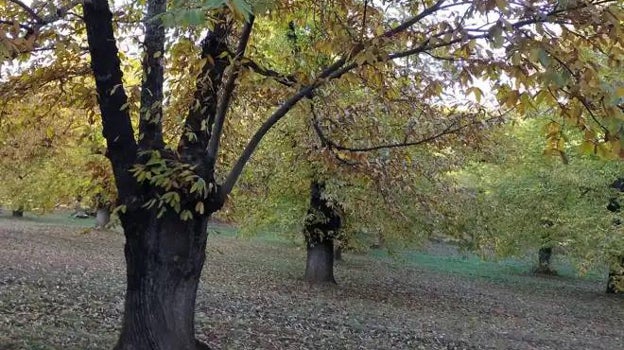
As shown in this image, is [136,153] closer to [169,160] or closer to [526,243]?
[169,160]

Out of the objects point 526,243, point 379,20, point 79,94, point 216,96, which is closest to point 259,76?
point 216,96

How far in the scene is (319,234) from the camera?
1672 cm

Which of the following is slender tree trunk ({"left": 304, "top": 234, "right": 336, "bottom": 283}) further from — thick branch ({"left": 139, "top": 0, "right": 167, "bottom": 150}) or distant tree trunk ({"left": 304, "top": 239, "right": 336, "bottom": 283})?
thick branch ({"left": 139, "top": 0, "right": 167, "bottom": 150})

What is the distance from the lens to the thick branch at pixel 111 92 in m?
4.94

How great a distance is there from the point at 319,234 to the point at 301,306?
3.91m

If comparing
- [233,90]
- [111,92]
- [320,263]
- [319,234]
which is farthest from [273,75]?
[320,263]

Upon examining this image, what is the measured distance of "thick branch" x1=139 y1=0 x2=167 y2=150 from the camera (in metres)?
5.29

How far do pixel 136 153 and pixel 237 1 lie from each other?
281 centimetres

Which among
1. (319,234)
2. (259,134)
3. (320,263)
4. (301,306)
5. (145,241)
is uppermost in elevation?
(259,134)

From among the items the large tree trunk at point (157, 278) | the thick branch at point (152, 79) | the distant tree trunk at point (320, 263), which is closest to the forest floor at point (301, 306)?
the distant tree trunk at point (320, 263)

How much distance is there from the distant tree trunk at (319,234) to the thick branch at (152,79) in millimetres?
9800

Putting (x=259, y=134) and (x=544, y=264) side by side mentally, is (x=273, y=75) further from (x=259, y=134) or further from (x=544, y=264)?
(x=544, y=264)

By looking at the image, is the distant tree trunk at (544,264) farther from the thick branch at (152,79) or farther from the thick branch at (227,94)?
the thick branch at (152,79)

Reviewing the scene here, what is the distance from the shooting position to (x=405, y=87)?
276 inches
